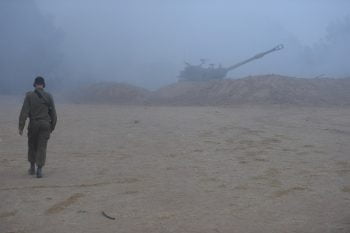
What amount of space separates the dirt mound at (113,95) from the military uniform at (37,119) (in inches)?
705

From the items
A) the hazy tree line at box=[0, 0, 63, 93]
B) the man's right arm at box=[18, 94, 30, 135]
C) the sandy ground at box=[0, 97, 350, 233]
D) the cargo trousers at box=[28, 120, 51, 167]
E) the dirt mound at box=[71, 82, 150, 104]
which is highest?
the hazy tree line at box=[0, 0, 63, 93]

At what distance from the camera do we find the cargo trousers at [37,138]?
7.22m

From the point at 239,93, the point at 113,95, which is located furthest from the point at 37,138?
the point at 113,95

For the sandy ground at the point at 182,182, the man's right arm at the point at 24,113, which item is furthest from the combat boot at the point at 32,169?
the man's right arm at the point at 24,113

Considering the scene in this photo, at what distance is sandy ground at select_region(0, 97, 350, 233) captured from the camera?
4938 mm

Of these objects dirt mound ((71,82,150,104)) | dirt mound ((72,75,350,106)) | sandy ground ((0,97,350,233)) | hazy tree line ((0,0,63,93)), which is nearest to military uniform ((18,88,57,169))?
sandy ground ((0,97,350,233))

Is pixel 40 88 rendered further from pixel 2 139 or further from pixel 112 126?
pixel 112 126

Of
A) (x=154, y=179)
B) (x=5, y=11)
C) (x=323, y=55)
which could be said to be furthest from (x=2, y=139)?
(x=323, y=55)

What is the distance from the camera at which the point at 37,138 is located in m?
7.36

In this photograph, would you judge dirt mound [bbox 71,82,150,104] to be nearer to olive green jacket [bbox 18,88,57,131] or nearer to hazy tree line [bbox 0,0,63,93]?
hazy tree line [bbox 0,0,63,93]

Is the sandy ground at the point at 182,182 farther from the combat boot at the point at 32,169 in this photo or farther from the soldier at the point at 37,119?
the soldier at the point at 37,119

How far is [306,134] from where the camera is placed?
11.3 metres

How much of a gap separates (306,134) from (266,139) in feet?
4.08

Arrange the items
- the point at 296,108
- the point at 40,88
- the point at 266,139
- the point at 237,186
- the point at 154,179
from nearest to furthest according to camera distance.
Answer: the point at 237,186 → the point at 154,179 → the point at 40,88 → the point at 266,139 → the point at 296,108
